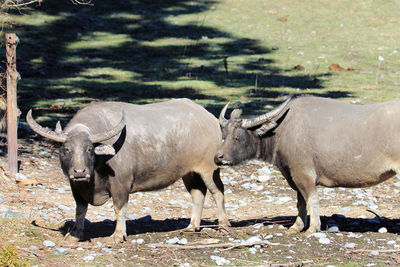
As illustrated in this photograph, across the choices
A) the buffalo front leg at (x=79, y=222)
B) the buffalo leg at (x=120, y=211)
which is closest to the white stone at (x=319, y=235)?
the buffalo leg at (x=120, y=211)

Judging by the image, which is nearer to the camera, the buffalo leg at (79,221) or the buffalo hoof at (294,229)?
the buffalo leg at (79,221)

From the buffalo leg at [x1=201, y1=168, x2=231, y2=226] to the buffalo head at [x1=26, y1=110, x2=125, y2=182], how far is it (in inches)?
66.3

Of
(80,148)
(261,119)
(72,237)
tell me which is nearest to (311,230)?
(261,119)

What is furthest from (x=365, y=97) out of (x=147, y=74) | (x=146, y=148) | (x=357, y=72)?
(x=146, y=148)

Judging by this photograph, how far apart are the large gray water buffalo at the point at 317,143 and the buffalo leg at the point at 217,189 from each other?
397 mm

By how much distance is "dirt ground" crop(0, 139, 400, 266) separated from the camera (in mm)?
9414

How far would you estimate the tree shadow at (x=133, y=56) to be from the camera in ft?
67.6

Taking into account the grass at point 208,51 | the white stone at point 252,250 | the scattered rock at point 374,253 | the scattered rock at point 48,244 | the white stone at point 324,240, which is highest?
the grass at point 208,51

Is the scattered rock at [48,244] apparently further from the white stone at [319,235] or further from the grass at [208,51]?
the grass at [208,51]

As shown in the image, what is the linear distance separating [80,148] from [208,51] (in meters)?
16.0

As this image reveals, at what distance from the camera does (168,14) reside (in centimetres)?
2902

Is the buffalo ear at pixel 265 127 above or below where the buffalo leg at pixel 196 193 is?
above

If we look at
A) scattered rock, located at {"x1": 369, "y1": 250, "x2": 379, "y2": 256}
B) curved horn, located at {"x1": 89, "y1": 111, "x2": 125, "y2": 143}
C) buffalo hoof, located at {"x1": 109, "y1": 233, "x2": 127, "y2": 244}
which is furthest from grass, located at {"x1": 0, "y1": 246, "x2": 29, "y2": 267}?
scattered rock, located at {"x1": 369, "y1": 250, "x2": 379, "y2": 256}

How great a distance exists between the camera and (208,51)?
25.2m
